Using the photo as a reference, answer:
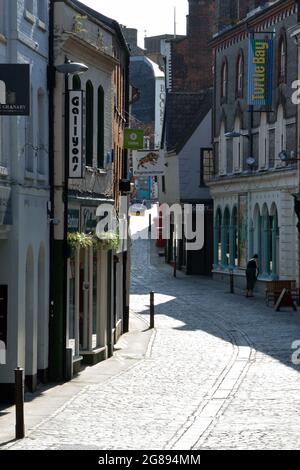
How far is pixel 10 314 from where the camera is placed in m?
22.0

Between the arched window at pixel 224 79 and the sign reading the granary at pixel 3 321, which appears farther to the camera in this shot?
the arched window at pixel 224 79

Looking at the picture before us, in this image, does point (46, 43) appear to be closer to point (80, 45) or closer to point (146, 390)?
point (80, 45)

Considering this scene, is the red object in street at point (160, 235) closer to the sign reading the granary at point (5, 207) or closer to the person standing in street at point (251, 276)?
the person standing in street at point (251, 276)

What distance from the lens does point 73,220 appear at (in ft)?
85.4

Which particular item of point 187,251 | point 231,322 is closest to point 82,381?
point 231,322

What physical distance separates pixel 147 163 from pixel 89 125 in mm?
15781

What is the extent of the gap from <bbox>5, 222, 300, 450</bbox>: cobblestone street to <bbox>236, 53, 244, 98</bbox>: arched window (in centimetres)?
1802

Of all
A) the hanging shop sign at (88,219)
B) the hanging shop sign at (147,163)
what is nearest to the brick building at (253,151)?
the hanging shop sign at (147,163)

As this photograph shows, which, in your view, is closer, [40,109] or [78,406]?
[78,406]

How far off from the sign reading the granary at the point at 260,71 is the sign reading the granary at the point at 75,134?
2741cm

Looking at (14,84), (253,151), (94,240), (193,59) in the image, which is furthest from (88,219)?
(193,59)

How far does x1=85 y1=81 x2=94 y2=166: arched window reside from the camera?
2852 cm

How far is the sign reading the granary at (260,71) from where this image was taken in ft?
170
